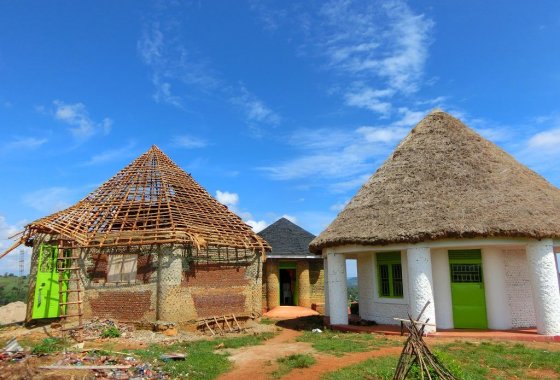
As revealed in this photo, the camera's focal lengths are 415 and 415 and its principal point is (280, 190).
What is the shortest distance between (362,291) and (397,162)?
18.8ft

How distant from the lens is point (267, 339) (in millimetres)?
15383

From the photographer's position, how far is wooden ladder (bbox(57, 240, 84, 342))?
54.1ft

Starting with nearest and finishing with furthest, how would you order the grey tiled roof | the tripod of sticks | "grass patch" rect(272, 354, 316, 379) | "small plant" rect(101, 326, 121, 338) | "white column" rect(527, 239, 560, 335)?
the tripod of sticks, "grass patch" rect(272, 354, 316, 379), "white column" rect(527, 239, 560, 335), "small plant" rect(101, 326, 121, 338), the grey tiled roof

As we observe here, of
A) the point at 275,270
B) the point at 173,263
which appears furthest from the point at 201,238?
the point at 275,270

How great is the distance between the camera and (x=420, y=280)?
14062 millimetres

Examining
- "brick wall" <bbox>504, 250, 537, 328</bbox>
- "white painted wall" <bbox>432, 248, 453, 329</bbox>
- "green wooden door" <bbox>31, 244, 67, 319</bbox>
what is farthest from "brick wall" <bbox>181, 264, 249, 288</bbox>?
"brick wall" <bbox>504, 250, 537, 328</bbox>

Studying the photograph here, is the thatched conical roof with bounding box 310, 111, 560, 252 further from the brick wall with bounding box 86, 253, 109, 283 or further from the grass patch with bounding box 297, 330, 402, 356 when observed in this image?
the brick wall with bounding box 86, 253, 109, 283

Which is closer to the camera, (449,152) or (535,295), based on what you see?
(535,295)

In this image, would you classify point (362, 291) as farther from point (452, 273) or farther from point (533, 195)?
point (533, 195)

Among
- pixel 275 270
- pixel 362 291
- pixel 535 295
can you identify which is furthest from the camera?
pixel 275 270

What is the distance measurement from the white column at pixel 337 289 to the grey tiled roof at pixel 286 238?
8.18 metres

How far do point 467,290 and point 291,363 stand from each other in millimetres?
7612

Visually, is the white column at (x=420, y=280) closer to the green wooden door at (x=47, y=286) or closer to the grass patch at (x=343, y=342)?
the grass patch at (x=343, y=342)

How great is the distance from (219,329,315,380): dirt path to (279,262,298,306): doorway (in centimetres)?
967
